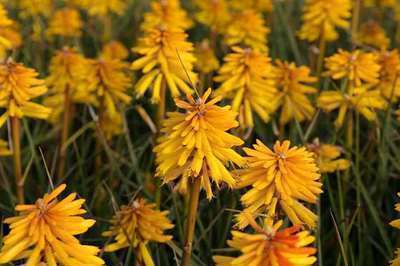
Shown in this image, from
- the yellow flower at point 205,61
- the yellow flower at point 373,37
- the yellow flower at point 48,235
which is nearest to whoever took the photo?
the yellow flower at point 48,235

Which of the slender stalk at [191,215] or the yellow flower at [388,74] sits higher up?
the yellow flower at [388,74]

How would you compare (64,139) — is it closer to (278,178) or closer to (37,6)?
(278,178)

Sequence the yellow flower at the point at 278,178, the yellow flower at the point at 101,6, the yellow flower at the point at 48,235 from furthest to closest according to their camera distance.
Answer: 1. the yellow flower at the point at 101,6
2. the yellow flower at the point at 278,178
3. the yellow flower at the point at 48,235

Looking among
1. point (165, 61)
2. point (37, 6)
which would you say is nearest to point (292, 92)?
point (165, 61)

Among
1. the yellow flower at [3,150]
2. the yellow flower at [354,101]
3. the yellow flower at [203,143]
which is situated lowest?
the yellow flower at [3,150]

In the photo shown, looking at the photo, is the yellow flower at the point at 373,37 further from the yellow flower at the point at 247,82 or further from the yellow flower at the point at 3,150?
the yellow flower at the point at 3,150

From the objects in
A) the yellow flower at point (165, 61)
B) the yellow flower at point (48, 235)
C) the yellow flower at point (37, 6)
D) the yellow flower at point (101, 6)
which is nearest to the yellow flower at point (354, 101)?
the yellow flower at point (165, 61)

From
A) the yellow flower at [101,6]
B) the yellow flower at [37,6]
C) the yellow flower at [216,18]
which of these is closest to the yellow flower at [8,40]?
the yellow flower at [37,6]

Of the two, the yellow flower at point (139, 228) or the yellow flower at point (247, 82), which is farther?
the yellow flower at point (247, 82)
